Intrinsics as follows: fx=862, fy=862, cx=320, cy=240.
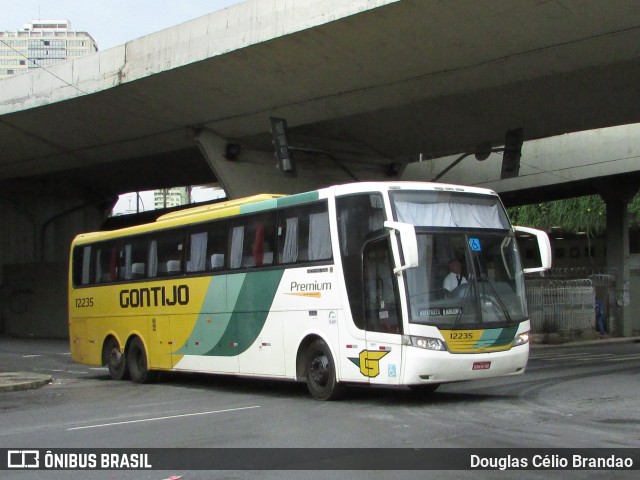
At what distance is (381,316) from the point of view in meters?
12.3

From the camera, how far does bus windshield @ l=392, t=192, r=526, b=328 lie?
12.0 metres

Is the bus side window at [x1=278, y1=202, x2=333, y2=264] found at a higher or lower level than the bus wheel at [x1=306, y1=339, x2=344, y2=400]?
higher

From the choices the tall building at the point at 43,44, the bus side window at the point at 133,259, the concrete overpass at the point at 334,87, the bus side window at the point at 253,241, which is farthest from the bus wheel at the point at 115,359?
the tall building at the point at 43,44

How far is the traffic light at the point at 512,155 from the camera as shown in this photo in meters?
24.3

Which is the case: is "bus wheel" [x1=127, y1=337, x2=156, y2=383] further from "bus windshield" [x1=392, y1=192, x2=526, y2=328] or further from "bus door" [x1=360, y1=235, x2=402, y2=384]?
"bus windshield" [x1=392, y1=192, x2=526, y2=328]

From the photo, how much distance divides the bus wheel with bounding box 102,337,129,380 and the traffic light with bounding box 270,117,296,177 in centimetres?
671

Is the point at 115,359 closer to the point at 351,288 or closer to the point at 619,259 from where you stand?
the point at 351,288

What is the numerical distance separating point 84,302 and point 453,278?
35.8 ft

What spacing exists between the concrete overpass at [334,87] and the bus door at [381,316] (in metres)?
8.42

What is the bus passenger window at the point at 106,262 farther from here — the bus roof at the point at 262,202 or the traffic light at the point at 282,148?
the traffic light at the point at 282,148

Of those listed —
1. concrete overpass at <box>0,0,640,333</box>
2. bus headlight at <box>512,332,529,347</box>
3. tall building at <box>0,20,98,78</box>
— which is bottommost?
bus headlight at <box>512,332,529,347</box>

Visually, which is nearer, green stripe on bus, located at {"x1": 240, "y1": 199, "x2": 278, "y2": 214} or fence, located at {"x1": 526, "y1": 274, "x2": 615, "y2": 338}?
green stripe on bus, located at {"x1": 240, "y1": 199, "x2": 278, "y2": 214}

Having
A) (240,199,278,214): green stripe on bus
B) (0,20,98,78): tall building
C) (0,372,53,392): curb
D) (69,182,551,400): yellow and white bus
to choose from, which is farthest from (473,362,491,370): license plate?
(0,20,98,78): tall building

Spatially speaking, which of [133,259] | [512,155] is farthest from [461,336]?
[512,155]
